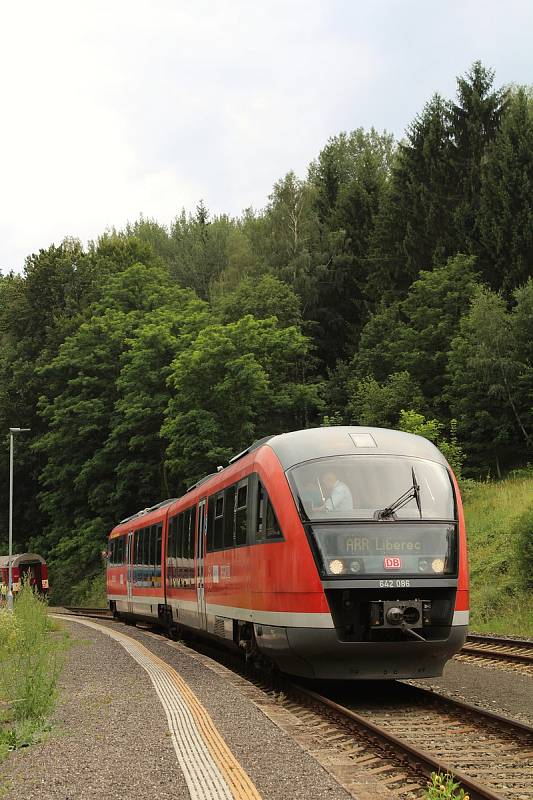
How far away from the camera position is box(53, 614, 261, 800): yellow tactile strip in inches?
272

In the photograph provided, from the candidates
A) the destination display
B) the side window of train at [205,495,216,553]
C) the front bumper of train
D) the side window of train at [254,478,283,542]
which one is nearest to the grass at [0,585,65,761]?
the front bumper of train

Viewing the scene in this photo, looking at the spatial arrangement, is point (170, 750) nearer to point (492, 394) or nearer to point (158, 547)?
point (158, 547)

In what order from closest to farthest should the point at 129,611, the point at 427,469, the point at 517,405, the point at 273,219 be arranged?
the point at 427,469 → the point at 129,611 → the point at 517,405 → the point at 273,219

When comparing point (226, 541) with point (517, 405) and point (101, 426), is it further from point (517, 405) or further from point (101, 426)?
point (101, 426)

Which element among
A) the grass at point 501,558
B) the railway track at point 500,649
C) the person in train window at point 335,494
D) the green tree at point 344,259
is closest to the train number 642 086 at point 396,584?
the person in train window at point 335,494

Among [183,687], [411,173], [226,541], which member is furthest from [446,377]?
[183,687]

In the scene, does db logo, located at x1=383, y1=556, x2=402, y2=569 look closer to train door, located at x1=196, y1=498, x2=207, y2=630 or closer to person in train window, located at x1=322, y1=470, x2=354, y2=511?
person in train window, located at x1=322, y1=470, x2=354, y2=511

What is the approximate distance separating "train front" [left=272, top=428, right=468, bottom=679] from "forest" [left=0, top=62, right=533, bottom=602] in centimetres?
2212

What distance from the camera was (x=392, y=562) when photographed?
1155 cm

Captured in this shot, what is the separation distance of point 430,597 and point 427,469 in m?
1.65

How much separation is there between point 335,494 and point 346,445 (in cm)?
91

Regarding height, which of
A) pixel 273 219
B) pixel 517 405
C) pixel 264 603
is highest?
pixel 273 219

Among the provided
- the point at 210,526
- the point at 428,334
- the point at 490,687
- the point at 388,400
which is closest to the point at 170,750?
the point at 490,687

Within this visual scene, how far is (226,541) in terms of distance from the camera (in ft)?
51.4
